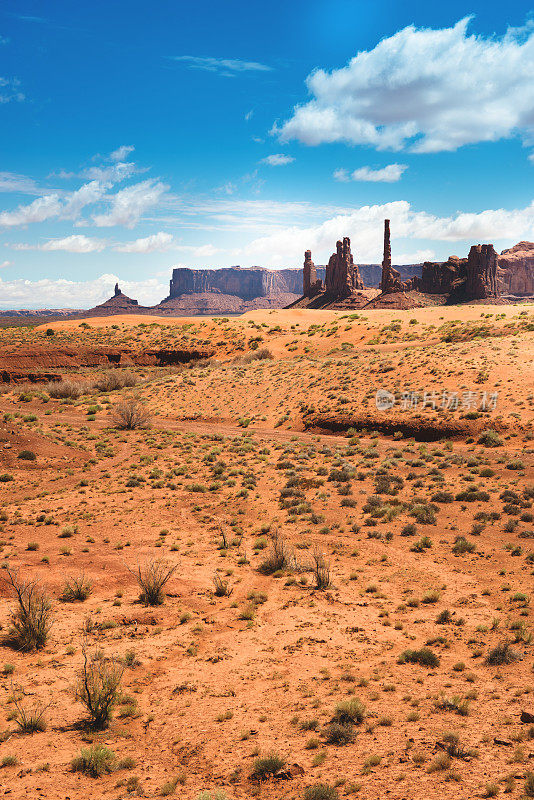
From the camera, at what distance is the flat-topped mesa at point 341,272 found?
148 meters

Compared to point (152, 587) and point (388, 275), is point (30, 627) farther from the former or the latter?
point (388, 275)

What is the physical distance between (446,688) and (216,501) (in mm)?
13146

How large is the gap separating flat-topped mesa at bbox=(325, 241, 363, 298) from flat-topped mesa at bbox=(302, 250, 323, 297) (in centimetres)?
559

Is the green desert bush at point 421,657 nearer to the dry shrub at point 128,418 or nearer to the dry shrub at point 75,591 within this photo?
the dry shrub at point 75,591

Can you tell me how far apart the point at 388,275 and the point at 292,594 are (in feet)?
437

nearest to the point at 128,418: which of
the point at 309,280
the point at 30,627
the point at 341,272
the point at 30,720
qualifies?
the point at 30,627

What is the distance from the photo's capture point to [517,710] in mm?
8023

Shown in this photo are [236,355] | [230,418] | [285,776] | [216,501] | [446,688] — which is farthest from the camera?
[236,355]

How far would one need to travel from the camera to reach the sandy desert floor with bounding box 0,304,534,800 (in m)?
7.25

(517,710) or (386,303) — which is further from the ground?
(386,303)

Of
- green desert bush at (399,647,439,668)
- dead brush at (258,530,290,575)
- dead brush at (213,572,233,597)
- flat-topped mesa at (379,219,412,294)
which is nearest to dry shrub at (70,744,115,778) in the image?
green desert bush at (399,647,439,668)

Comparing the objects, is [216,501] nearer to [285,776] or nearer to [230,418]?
[285,776]

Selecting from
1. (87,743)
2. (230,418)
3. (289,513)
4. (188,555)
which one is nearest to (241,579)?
(188,555)

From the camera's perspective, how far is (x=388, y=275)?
137 meters
